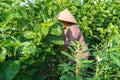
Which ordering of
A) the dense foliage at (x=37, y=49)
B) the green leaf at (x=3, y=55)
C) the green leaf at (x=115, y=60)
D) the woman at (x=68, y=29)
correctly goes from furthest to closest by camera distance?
1. the woman at (x=68, y=29)
2. the green leaf at (x=115, y=60)
3. the dense foliage at (x=37, y=49)
4. the green leaf at (x=3, y=55)

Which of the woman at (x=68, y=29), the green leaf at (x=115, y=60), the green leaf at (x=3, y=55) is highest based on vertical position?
the green leaf at (x=3, y=55)

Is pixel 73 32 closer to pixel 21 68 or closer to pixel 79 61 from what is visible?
pixel 79 61

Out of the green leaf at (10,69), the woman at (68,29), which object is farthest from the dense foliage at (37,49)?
the woman at (68,29)

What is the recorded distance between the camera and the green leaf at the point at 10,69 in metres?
2.18

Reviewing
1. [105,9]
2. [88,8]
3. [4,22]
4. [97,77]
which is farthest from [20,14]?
[105,9]

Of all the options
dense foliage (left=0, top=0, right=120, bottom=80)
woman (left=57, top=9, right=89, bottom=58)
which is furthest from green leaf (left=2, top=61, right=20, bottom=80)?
woman (left=57, top=9, right=89, bottom=58)

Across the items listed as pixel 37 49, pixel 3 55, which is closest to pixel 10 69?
pixel 3 55

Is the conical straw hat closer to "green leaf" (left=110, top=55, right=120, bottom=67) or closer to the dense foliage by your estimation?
the dense foliage

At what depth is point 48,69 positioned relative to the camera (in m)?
2.92

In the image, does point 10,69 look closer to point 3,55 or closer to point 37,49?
point 3,55

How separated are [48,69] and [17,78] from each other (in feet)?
1.86

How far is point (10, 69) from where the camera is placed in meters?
2.21

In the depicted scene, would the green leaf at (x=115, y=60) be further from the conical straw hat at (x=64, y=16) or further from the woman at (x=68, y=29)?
the conical straw hat at (x=64, y=16)

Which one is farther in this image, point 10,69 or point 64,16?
point 64,16
